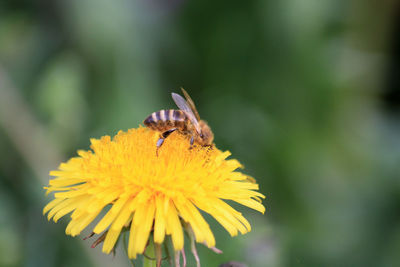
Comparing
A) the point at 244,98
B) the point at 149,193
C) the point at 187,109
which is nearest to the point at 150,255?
the point at 149,193

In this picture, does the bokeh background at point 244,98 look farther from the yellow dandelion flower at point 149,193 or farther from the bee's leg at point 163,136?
the yellow dandelion flower at point 149,193

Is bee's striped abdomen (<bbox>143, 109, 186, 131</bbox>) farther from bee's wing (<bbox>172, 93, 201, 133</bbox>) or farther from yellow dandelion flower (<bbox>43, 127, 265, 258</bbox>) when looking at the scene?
yellow dandelion flower (<bbox>43, 127, 265, 258</bbox>)

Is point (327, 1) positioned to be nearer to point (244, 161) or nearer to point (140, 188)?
point (244, 161)

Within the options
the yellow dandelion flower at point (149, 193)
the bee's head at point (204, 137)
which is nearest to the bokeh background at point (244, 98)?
the bee's head at point (204, 137)

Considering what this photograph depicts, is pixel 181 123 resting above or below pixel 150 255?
above

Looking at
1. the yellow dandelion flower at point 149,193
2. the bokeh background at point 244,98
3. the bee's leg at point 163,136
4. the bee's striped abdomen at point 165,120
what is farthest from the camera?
the bokeh background at point 244,98

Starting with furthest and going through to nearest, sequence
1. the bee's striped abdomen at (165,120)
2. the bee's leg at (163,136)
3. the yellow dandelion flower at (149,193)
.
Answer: the bee's striped abdomen at (165,120) < the bee's leg at (163,136) < the yellow dandelion flower at (149,193)

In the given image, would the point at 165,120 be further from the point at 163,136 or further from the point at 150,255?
the point at 150,255
